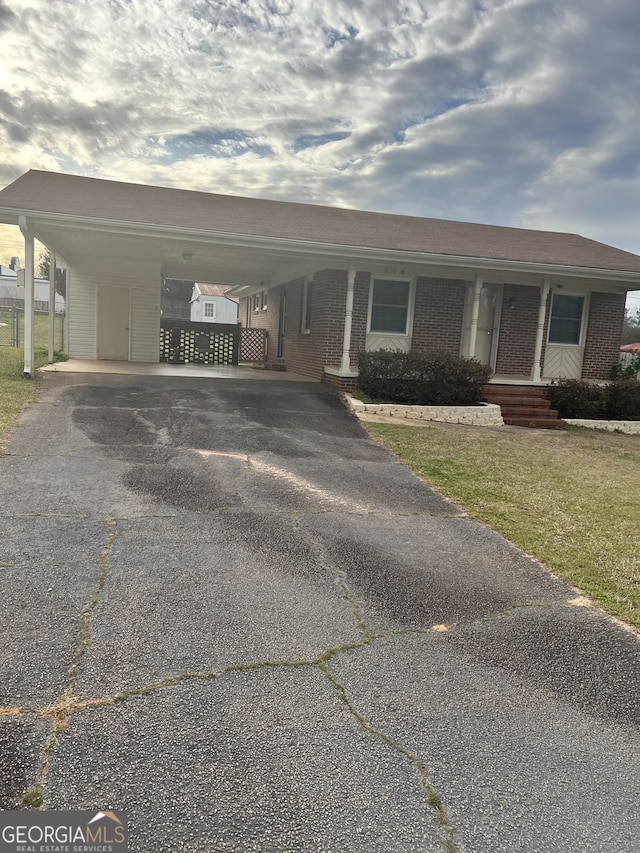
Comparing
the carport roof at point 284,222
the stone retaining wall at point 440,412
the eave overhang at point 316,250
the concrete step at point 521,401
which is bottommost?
the stone retaining wall at point 440,412

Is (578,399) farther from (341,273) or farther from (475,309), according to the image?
(341,273)


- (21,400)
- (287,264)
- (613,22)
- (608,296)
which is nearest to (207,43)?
(287,264)

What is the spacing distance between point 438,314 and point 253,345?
8.40 meters

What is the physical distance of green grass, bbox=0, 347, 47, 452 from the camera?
326 inches

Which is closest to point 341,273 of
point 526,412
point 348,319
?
point 348,319

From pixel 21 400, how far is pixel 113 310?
8558 millimetres

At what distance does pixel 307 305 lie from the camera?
17.0 m

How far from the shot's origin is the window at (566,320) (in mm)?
16125

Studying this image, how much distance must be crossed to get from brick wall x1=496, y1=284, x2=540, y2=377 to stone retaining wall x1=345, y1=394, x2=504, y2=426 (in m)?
3.91

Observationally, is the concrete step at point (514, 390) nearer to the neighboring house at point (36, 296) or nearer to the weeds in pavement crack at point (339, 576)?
the weeds in pavement crack at point (339, 576)

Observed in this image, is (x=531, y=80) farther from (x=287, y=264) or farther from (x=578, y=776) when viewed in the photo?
(x=578, y=776)

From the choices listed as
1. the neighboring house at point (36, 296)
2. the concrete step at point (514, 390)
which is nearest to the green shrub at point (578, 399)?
the concrete step at point (514, 390)

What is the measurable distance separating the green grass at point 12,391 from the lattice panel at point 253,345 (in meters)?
8.04

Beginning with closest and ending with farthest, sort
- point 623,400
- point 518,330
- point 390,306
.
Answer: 1. point 623,400
2. point 390,306
3. point 518,330
